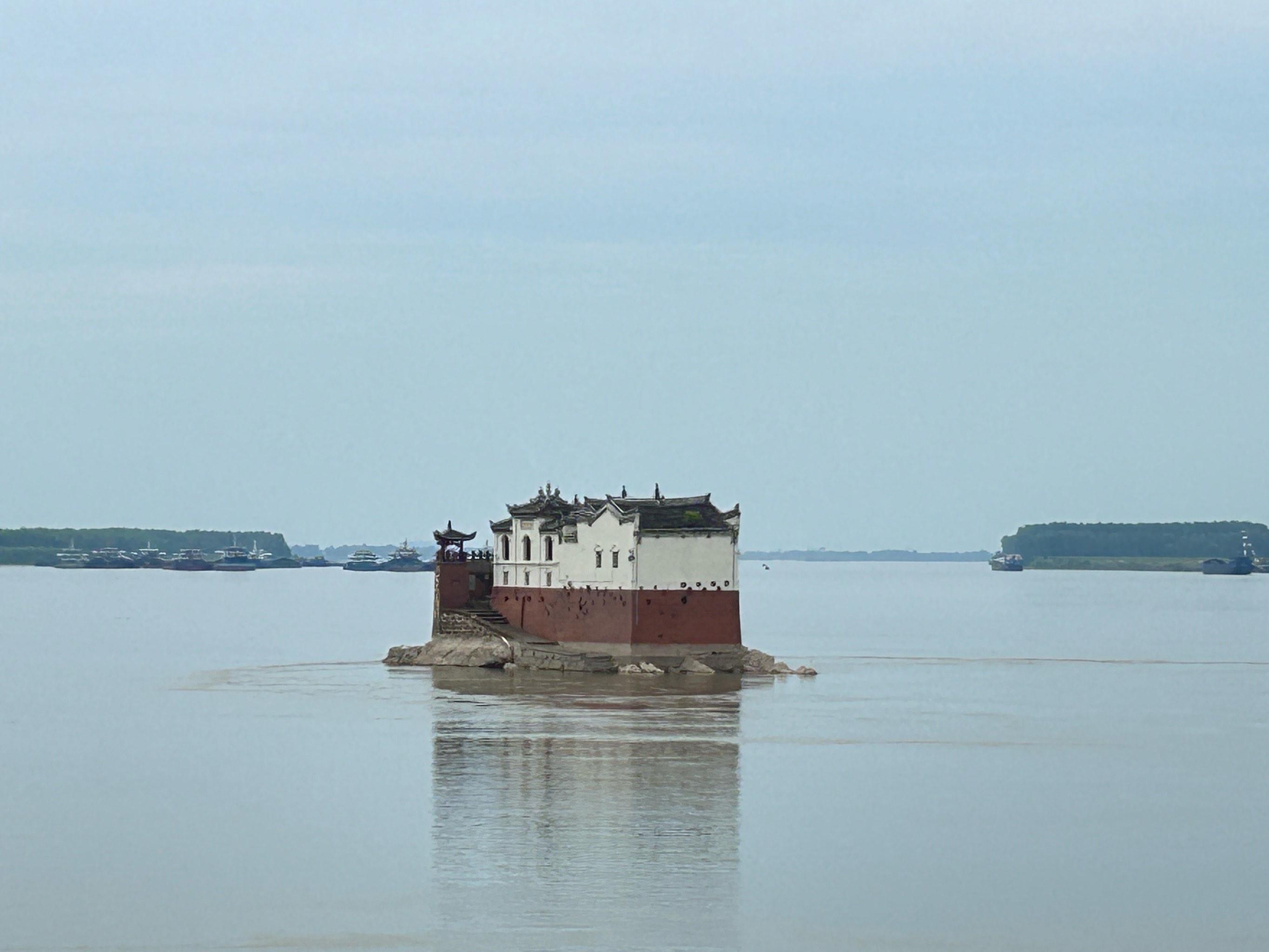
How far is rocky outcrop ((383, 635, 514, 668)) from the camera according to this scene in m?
82.3

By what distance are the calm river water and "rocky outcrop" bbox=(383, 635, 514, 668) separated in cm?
156

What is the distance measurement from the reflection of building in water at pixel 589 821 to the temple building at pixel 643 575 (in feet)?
36.0

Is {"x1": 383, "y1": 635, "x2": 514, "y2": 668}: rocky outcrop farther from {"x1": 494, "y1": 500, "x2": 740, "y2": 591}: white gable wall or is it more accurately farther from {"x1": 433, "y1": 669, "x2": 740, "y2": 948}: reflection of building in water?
{"x1": 433, "y1": 669, "x2": 740, "y2": 948}: reflection of building in water

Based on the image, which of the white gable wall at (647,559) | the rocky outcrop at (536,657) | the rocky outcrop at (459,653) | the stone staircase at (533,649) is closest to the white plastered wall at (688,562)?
the white gable wall at (647,559)

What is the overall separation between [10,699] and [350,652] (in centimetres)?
2887

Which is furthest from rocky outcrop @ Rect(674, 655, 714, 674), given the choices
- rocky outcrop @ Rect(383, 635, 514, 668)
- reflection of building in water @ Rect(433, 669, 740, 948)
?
reflection of building in water @ Rect(433, 669, 740, 948)

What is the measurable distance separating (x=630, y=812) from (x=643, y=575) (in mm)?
34079

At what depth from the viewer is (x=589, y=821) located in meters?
41.6

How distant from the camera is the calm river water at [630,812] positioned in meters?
33.0

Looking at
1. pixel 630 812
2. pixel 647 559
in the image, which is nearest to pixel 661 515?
pixel 647 559

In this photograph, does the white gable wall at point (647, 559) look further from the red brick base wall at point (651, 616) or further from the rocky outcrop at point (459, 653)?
the rocky outcrop at point (459, 653)

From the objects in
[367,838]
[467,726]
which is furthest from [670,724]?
[367,838]

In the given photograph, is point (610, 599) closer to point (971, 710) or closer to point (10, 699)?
point (971, 710)

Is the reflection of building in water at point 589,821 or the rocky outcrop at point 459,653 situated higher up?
the rocky outcrop at point 459,653
